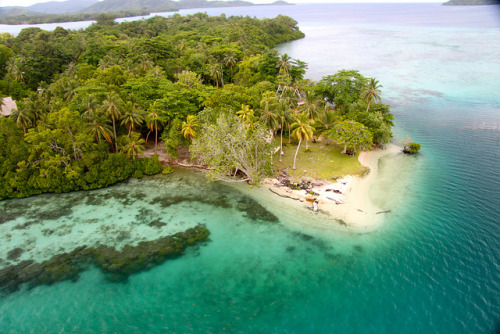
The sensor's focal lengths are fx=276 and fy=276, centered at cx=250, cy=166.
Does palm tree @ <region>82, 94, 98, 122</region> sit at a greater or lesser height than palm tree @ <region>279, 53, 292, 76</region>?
lesser

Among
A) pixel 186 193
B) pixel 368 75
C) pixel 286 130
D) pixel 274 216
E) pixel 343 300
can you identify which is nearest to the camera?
pixel 343 300

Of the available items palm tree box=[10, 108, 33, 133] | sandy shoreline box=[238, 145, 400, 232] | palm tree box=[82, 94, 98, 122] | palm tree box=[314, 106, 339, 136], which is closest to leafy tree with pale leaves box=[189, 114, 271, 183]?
sandy shoreline box=[238, 145, 400, 232]

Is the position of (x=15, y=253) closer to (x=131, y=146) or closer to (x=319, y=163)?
(x=131, y=146)

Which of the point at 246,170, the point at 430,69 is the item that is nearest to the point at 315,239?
the point at 246,170

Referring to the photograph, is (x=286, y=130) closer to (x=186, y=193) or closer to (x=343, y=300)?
(x=186, y=193)

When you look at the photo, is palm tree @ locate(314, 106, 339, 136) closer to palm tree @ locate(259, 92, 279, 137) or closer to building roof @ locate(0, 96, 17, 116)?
palm tree @ locate(259, 92, 279, 137)

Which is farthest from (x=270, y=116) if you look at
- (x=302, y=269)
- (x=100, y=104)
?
(x=100, y=104)
